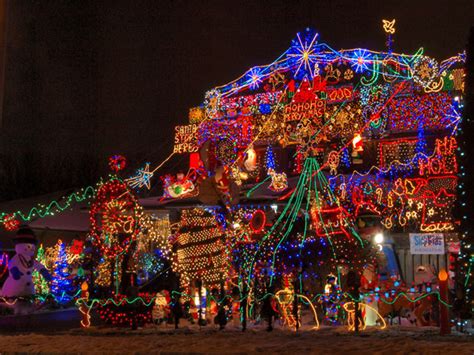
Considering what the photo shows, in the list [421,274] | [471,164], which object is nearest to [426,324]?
[421,274]

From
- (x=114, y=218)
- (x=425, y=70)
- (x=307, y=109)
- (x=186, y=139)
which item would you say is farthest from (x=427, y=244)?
(x=186, y=139)

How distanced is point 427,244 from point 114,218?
9.15 meters

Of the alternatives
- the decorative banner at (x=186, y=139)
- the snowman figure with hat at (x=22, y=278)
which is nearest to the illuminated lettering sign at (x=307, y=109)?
the decorative banner at (x=186, y=139)

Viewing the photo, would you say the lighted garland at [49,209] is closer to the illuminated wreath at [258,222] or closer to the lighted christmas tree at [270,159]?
the illuminated wreath at [258,222]

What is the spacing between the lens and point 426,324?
14.5 metres

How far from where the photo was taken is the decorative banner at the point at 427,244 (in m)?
18.4

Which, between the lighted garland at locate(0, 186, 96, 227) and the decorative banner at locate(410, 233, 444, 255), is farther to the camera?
the lighted garland at locate(0, 186, 96, 227)

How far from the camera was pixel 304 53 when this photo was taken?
20.2 m

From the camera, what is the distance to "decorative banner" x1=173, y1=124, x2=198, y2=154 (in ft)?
87.1

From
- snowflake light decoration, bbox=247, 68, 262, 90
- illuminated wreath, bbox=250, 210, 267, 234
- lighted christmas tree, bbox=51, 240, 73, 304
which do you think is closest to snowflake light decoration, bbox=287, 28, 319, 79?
snowflake light decoration, bbox=247, 68, 262, 90

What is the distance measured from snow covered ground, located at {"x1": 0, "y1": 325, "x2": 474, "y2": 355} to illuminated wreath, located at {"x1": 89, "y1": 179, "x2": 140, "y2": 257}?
243cm

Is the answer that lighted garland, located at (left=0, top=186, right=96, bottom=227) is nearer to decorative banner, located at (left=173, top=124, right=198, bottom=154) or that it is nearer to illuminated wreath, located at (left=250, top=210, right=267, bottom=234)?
decorative banner, located at (left=173, top=124, right=198, bottom=154)

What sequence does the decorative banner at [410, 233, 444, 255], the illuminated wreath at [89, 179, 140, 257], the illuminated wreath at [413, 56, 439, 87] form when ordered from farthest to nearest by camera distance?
the illuminated wreath at [413, 56, 439, 87], the decorative banner at [410, 233, 444, 255], the illuminated wreath at [89, 179, 140, 257]

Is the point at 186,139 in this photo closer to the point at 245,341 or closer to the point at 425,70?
the point at 425,70
